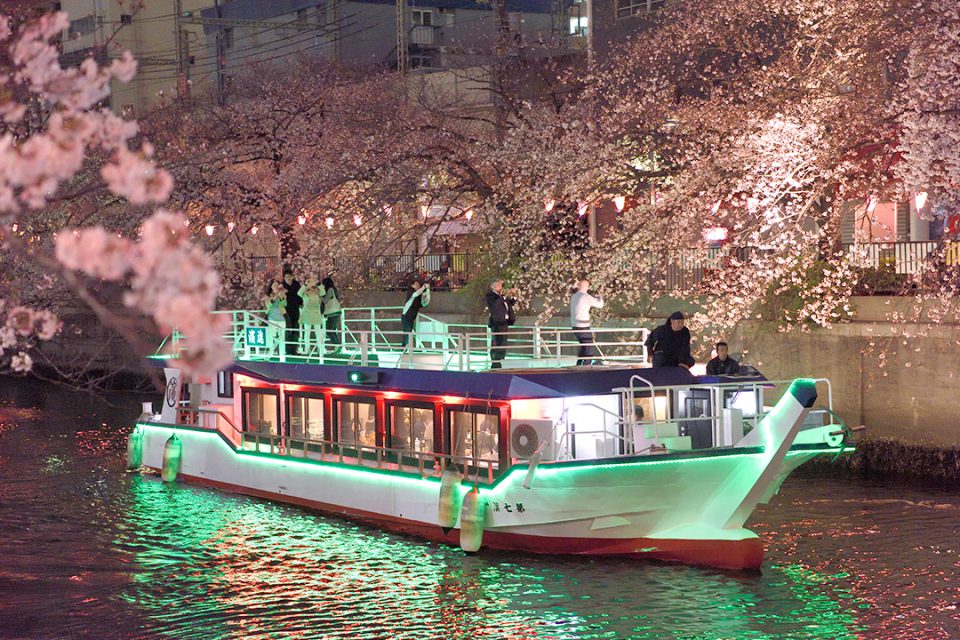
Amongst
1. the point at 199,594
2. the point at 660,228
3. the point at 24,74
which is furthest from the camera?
the point at 660,228

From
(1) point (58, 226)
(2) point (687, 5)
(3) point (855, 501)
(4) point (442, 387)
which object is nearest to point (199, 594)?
(4) point (442, 387)

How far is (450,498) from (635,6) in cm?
2169

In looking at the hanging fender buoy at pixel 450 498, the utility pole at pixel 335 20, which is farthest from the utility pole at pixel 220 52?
the hanging fender buoy at pixel 450 498

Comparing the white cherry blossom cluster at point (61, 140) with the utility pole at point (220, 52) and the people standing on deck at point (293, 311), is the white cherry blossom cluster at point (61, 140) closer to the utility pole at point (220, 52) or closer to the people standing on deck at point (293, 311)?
the people standing on deck at point (293, 311)

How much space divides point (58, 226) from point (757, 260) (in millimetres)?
15207

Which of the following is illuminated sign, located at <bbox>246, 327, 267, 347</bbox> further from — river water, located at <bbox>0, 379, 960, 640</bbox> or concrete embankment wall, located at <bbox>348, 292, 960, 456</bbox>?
concrete embankment wall, located at <bbox>348, 292, 960, 456</bbox>

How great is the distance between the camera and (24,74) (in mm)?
7238

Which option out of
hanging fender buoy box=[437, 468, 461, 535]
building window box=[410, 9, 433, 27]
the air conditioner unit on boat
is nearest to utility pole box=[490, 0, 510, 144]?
hanging fender buoy box=[437, 468, 461, 535]

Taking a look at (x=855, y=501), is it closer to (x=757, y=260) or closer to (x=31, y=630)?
(x=757, y=260)

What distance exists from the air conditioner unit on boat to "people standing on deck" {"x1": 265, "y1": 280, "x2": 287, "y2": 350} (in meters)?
6.57

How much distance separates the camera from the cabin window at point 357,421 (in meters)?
23.0

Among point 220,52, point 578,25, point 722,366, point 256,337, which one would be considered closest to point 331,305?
point 256,337

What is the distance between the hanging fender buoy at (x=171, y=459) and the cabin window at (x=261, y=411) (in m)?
2.39

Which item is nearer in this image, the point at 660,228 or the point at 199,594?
the point at 199,594
